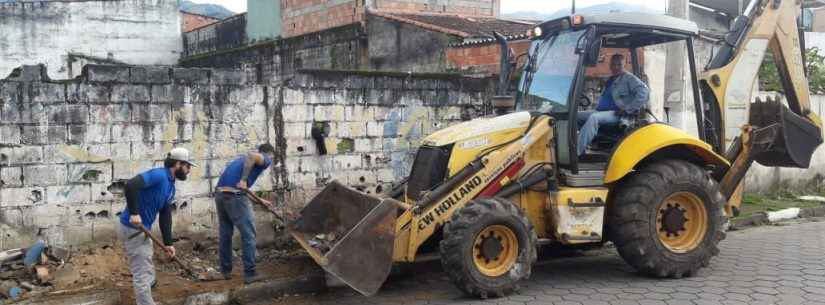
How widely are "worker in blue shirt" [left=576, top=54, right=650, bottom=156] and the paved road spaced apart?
50.5 inches

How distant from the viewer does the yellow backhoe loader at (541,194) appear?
213 inches

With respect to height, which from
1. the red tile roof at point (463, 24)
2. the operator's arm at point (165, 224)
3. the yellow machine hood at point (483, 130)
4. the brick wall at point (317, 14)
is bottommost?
the operator's arm at point (165, 224)

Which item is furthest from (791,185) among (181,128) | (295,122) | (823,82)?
(181,128)

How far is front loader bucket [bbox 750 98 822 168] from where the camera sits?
7133 mm

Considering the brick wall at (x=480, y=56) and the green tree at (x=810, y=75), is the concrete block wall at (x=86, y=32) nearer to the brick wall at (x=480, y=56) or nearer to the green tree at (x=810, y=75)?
the brick wall at (x=480, y=56)

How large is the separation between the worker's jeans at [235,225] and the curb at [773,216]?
6520mm

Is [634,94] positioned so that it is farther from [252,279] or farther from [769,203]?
[769,203]

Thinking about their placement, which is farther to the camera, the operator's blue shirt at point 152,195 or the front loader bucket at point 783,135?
the front loader bucket at point 783,135

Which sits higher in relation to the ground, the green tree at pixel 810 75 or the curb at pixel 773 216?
the green tree at pixel 810 75

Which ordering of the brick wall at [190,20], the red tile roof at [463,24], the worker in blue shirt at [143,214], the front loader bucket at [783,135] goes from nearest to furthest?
the worker in blue shirt at [143,214], the front loader bucket at [783,135], the red tile roof at [463,24], the brick wall at [190,20]

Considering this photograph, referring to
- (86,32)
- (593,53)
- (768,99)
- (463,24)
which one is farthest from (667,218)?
(86,32)

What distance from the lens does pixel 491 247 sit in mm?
5562

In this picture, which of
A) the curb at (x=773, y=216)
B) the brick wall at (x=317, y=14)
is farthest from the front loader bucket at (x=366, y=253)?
the brick wall at (x=317, y=14)

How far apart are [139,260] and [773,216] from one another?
8697mm
